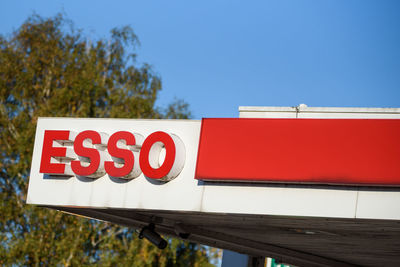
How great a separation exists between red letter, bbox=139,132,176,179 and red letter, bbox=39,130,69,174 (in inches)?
59.6

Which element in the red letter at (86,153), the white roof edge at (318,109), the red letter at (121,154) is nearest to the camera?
the white roof edge at (318,109)

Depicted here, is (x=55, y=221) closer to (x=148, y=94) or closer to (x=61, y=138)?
(x=148, y=94)

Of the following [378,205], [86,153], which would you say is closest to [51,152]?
[86,153]

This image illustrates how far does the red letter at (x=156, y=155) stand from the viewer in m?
12.0

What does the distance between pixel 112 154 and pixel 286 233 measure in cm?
373

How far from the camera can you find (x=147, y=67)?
3500 cm

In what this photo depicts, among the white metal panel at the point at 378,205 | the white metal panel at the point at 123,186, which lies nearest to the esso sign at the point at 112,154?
the white metal panel at the point at 123,186

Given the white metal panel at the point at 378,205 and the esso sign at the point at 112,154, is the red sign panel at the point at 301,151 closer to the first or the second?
the white metal panel at the point at 378,205

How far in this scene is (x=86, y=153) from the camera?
12594mm

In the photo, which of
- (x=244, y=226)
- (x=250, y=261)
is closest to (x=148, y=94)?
(x=250, y=261)

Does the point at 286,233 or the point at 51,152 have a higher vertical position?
the point at 51,152

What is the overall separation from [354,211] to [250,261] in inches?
312

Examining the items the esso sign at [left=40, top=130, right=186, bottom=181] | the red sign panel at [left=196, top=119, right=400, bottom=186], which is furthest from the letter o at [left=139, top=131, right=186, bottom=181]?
the red sign panel at [left=196, top=119, right=400, bottom=186]

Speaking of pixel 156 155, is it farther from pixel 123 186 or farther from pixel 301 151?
pixel 301 151
